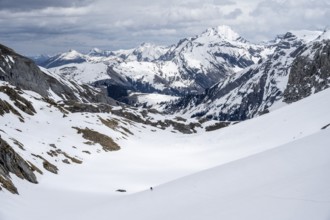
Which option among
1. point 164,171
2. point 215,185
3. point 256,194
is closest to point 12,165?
point 164,171

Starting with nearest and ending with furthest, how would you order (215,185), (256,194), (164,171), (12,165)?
(256,194)
(215,185)
(12,165)
(164,171)

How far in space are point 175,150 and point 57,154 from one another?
32243 mm

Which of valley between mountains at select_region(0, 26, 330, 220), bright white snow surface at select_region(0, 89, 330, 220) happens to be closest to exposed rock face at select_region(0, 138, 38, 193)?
valley between mountains at select_region(0, 26, 330, 220)

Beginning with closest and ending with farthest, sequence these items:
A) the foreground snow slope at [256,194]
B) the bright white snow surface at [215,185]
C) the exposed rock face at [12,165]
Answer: the foreground snow slope at [256,194] → the bright white snow surface at [215,185] → the exposed rock face at [12,165]

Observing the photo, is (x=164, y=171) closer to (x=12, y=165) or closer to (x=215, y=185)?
(x=12, y=165)

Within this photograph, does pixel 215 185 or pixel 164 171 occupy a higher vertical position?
pixel 215 185

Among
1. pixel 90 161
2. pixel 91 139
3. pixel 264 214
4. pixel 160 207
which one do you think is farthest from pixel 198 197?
pixel 91 139

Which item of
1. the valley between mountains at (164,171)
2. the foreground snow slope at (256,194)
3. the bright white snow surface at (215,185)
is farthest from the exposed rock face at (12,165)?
the foreground snow slope at (256,194)

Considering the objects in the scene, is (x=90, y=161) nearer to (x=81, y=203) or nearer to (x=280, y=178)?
(x=81, y=203)

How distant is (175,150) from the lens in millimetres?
86188

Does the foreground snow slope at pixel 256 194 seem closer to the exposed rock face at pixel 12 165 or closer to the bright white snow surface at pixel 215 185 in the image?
the bright white snow surface at pixel 215 185

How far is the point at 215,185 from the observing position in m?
21.0

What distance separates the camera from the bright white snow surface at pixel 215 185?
15.1m

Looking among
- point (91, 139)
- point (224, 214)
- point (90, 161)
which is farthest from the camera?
point (91, 139)
